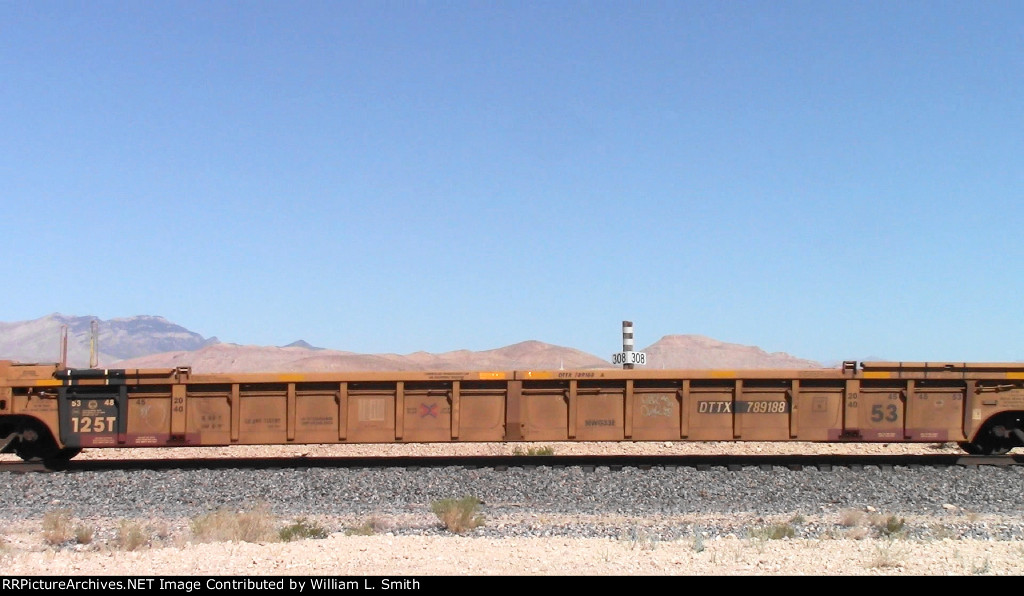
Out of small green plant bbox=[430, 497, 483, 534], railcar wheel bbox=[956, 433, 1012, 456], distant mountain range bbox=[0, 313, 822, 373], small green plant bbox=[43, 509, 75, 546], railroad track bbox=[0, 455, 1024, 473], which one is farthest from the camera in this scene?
distant mountain range bbox=[0, 313, 822, 373]

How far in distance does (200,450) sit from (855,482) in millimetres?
15139

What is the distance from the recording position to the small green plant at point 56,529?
11.1 metres

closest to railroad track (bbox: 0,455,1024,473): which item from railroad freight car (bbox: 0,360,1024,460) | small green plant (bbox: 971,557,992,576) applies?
railroad freight car (bbox: 0,360,1024,460)

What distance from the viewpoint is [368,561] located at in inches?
360

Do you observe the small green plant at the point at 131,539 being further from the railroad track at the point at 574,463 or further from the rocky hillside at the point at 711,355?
the rocky hillside at the point at 711,355

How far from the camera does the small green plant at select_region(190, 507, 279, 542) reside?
10.8m

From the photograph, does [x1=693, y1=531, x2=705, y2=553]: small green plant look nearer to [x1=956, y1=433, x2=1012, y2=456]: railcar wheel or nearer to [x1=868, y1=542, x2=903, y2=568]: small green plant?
[x1=868, y1=542, x2=903, y2=568]: small green plant

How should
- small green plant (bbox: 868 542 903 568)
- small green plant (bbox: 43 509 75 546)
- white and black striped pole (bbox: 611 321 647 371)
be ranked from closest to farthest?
small green plant (bbox: 868 542 903 568), small green plant (bbox: 43 509 75 546), white and black striped pole (bbox: 611 321 647 371)

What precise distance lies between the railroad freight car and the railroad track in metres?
0.43

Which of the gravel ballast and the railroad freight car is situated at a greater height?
the railroad freight car

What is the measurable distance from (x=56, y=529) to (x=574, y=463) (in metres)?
8.61
